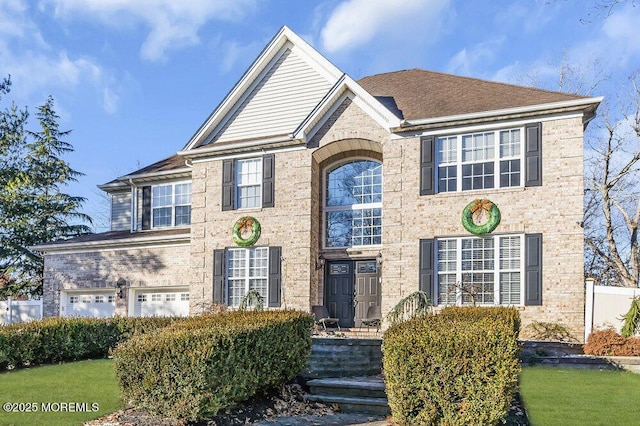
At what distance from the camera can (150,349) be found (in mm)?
7059

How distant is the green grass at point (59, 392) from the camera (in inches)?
303

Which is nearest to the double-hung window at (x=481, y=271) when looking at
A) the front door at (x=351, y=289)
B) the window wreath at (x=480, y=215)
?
the window wreath at (x=480, y=215)

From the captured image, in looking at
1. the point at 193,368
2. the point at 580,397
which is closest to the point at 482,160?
the point at 580,397

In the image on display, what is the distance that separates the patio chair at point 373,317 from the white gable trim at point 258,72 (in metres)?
6.91

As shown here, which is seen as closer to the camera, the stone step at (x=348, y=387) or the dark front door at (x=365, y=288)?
the stone step at (x=348, y=387)

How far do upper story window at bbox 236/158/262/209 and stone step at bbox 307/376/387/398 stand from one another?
905 cm

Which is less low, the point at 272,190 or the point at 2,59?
the point at 2,59

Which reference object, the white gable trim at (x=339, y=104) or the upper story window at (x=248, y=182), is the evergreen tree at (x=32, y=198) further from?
the white gable trim at (x=339, y=104)

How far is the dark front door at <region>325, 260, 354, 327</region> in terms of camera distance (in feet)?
57.1

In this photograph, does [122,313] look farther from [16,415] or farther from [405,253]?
[16,415]

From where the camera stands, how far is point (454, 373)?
6418 mm

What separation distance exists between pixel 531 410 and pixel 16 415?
664cm

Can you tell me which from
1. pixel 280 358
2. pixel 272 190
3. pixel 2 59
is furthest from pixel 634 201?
pixel 2 59

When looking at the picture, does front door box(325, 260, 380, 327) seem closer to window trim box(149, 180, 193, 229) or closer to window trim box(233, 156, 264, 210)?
window trim box(233, 156, 264, 210)
